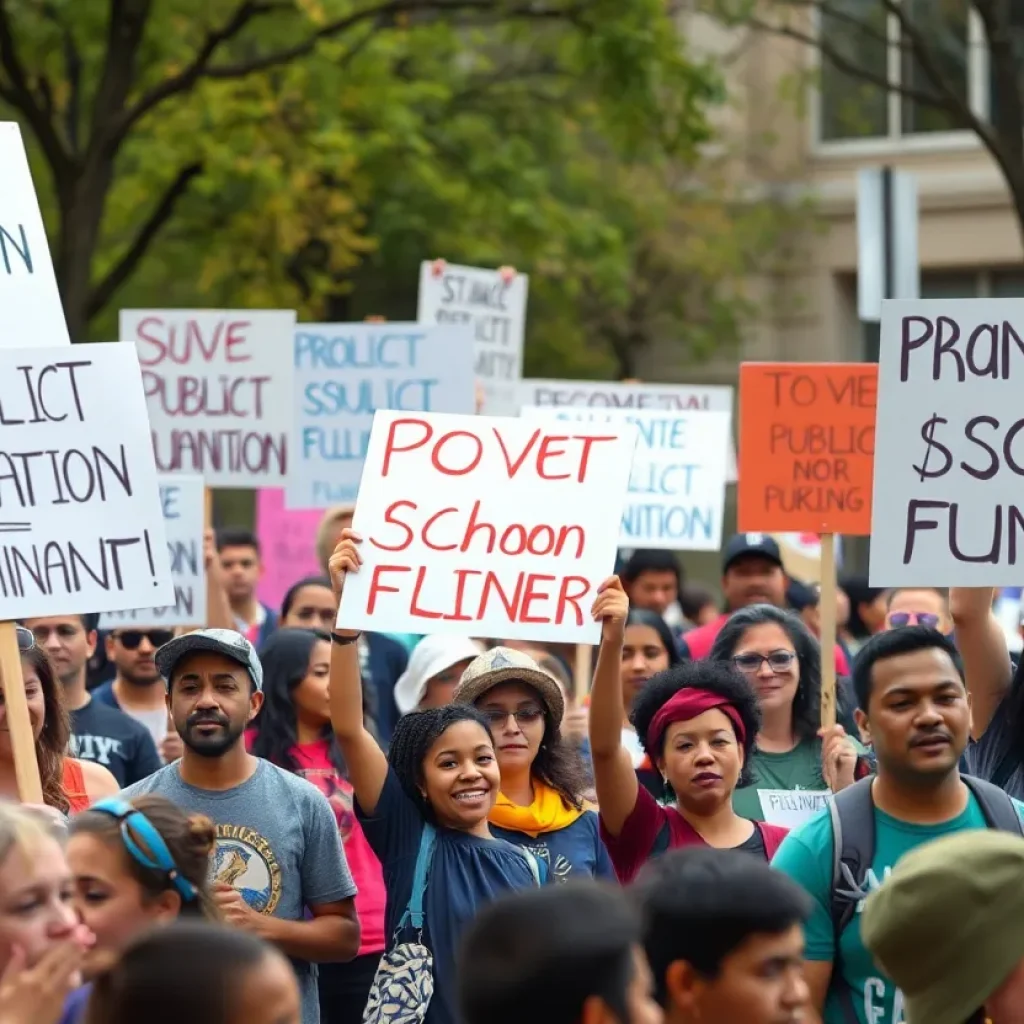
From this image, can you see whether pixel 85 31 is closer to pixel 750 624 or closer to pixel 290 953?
pixel 750 624

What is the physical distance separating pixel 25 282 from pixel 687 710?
2116 mm

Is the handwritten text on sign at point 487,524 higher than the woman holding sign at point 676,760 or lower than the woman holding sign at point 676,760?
higher

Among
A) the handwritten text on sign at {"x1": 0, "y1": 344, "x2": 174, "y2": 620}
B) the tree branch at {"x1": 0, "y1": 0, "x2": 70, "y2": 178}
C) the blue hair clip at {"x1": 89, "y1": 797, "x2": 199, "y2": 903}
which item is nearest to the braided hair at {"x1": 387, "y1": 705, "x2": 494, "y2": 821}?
the handwritten text on sign at {"x1": 0, "y1": 344, "x2": 174, "y2": 620}

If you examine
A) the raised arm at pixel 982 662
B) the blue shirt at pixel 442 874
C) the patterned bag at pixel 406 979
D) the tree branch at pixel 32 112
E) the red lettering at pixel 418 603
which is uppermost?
the tree branch at pixel 32 112

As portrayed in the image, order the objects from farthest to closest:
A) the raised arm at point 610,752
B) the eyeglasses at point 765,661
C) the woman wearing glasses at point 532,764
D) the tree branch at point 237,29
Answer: the tree branch at point 237,29
the eyeglasses at point 765,661
the woman wearing glasses at point 532,764
the raised arm at point 610,752

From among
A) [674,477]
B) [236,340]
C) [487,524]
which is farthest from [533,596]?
[236,340]

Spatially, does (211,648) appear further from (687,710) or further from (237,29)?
(237,29)

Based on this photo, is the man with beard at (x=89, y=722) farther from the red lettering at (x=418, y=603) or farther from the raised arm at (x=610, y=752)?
the raised arm at (x=610, y=752)

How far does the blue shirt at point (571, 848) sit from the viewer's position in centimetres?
561

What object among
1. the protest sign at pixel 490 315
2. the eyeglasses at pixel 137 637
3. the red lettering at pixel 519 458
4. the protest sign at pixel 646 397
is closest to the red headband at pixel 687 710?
the red lettering at pixel 519 458

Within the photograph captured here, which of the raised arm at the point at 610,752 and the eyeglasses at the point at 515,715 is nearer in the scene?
the raised arm at the point at 610,752

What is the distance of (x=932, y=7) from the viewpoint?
22.8 m

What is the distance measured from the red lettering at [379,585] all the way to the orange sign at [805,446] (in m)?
2.26

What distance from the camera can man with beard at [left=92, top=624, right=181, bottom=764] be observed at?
8.07m
